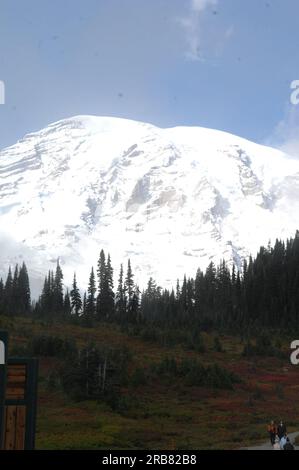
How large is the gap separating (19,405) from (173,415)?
787 inches

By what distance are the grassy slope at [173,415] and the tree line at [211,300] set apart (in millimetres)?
43338

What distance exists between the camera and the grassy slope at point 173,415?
22.2 m

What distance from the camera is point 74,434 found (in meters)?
23.3

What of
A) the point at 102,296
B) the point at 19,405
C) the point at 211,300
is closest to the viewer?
the point at 19,405

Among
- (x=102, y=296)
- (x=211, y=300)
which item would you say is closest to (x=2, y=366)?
(x=102, y=296)

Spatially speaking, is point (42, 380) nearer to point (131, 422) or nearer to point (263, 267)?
point (131, 422)

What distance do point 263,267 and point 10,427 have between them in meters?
114

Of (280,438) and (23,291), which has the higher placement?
(23,291)

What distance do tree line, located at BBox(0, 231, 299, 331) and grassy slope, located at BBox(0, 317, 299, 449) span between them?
43338mm

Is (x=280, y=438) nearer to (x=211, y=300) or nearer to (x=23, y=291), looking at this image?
(x=211, y=300)

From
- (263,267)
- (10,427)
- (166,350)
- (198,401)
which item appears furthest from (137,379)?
(263,267)

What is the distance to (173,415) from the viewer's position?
29.8 m

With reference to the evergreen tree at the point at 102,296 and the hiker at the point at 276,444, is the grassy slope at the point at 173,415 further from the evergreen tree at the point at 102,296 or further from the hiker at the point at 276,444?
the evergreen tree at the point at 102,296

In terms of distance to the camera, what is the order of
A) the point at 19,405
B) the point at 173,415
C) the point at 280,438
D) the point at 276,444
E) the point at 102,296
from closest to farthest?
1. the point at 19,405
2. the point at 280,438
3. the point at 276,444
4. the point at 173,415
5. the point at 102,296
